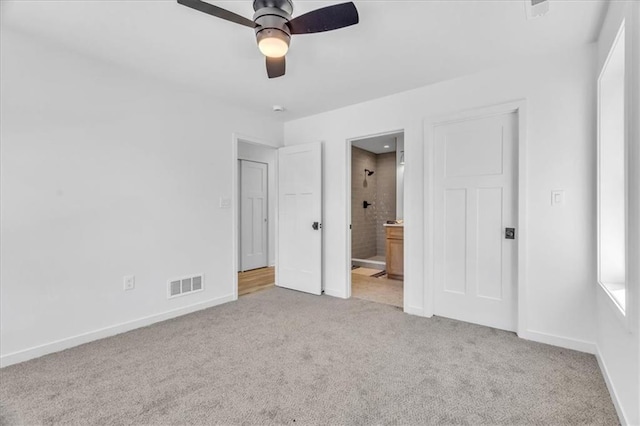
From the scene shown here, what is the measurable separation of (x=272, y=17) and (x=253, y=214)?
422 centimetres

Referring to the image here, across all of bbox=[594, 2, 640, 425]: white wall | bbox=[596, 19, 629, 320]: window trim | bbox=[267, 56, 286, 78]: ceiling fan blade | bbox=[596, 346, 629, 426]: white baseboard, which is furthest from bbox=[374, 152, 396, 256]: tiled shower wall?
bbox=[594, 2, 640, 425]: white wall

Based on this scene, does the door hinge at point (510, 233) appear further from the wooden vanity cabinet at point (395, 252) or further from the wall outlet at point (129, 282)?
the wall outlet at point (129, 282)

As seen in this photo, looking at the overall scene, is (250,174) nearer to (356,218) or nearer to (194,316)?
(356,218)

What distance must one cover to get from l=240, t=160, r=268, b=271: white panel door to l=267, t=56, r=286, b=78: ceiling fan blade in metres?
3.38

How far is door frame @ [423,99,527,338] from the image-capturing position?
2.64 meters

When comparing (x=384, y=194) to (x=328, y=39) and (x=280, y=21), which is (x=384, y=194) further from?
(x=280, y=21)

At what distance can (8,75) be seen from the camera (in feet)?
7.38

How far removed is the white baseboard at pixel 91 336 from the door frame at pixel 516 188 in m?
2.49

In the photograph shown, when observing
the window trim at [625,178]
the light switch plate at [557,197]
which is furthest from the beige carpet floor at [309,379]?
the light switch plate at [557,197]

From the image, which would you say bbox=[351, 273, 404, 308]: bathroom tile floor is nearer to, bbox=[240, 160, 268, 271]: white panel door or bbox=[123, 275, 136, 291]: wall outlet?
bbox=[240, 160, 268, 271]: white panel door

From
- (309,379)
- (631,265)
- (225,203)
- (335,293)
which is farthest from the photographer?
(335,293)

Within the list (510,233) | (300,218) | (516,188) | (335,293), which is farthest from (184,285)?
(516,188)

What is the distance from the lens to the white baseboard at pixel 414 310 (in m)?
3.24

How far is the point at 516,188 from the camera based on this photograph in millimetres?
2746
